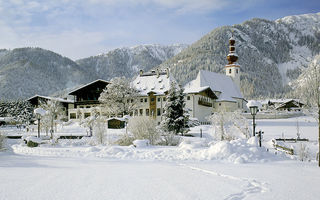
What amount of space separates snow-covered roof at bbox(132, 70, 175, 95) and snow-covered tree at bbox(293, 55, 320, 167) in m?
36.0

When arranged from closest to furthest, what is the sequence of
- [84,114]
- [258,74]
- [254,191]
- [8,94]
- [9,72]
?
[254,191]
[84,114]
[8,94]
[9,72]
[258,74]

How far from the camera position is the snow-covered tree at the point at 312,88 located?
11.0 metres

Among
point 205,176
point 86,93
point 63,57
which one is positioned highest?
point 63,57

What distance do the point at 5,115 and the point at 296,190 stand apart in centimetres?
6919

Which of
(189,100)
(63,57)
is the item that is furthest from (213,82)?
(63,57)

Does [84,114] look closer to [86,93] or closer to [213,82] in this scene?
[86,93]

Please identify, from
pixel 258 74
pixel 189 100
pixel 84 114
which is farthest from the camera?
pixel 258 74

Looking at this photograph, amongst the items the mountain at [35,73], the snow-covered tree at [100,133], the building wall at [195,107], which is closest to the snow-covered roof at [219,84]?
the building wall at [195,107]

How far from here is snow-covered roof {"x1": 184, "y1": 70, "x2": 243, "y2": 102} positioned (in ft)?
Answer: 187

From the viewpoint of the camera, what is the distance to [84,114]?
5241cm

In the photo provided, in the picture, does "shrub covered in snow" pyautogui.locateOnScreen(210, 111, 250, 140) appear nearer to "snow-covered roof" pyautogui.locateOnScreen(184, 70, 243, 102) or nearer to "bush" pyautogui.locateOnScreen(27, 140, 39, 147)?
"bush" pyautogui.locateOnScreen(27, 140, 39, 147)

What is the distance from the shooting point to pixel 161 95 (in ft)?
156

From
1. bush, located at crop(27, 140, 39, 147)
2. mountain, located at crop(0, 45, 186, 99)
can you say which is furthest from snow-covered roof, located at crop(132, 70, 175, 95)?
mountain, located at crop(0, 45, 186, 99)

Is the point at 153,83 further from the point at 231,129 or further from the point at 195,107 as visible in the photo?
the point at 231,129
